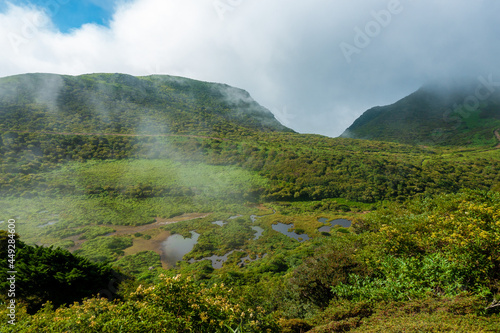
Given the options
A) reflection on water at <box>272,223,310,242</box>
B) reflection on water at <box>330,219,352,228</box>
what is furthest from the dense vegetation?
reflection on water at <box>330,219,352,228</box>

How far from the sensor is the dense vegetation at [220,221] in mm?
7496

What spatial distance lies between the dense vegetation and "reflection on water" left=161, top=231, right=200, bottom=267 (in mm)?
876

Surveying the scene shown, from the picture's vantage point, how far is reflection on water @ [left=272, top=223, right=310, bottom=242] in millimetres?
45531

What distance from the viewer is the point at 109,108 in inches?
5113

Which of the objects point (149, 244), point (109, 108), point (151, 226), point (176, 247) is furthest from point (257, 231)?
point (109, 108)

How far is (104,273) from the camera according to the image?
21109 millimetres

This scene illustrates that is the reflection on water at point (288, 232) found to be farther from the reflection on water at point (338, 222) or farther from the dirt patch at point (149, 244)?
the dirt patch at point (149, 244)

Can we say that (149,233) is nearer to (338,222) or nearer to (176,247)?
(176,247)

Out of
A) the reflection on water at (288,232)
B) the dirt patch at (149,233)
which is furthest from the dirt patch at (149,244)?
the reflection on water at (288,232)

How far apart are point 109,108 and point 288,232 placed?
132 metres

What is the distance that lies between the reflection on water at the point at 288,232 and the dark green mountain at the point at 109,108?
83.8 metres

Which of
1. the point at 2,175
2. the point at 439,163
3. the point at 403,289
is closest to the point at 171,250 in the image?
the point at 403,289

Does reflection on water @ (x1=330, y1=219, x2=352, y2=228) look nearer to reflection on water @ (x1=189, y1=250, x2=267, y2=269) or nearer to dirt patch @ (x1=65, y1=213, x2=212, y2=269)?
reflection on water @ (x1=189, y1=250, x2=267, y2=269)

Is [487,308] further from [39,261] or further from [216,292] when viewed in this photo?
[39,261]
